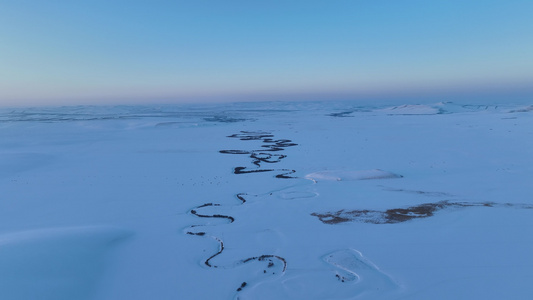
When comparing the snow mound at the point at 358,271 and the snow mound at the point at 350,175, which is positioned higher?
the snow mound at the point at 350,175

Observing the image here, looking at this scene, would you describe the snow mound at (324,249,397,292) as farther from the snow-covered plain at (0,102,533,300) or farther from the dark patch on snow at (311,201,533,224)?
the dark patch on snow at (311,201,533,224)

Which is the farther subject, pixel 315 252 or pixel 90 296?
pixel 315 252

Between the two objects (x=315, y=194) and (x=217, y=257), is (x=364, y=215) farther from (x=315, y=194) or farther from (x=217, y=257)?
(x=217, y=257)

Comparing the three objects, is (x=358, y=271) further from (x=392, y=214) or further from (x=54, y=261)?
(x=54, y=261)

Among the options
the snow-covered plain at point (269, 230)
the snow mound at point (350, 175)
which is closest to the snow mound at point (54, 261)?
the snow-covered plain at point (269, 230)

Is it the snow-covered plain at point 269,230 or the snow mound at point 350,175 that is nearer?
the snow-covered plain at point 269,230

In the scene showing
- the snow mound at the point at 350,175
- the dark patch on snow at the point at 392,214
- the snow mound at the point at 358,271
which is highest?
the snow mound at the point at 350,175

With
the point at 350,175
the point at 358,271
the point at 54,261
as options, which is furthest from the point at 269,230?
the point at 350,175

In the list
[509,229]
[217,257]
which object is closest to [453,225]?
[509,229]

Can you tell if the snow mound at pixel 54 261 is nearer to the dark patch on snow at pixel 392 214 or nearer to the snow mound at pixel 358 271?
the snow mound at pixel 358 271
